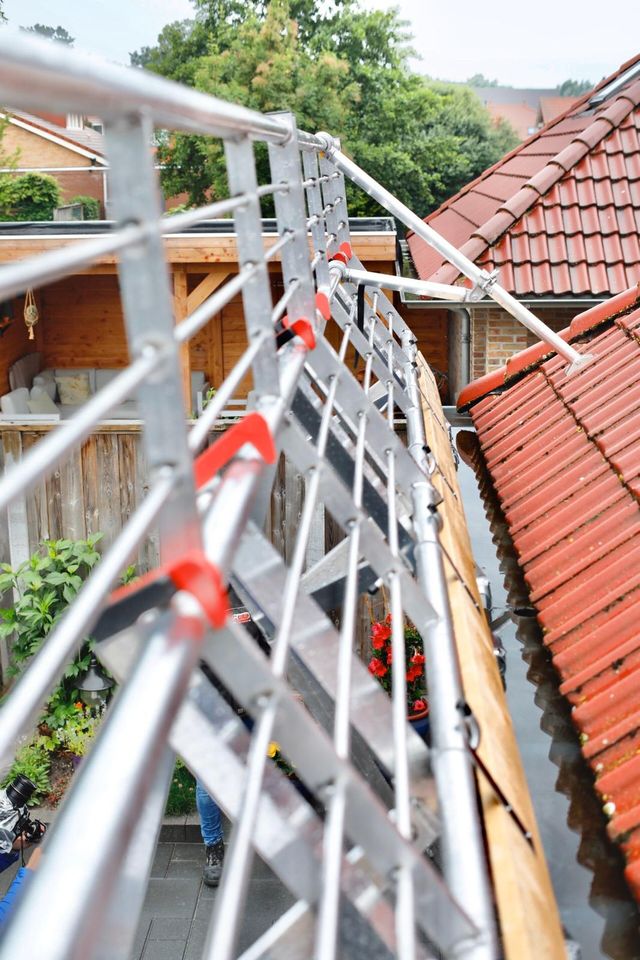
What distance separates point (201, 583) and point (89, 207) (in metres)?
30.1

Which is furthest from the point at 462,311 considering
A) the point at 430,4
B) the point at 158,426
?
the point at 430,4

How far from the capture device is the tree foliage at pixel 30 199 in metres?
25.0

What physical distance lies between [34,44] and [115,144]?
212 millimetres

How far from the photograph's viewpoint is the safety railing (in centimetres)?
70

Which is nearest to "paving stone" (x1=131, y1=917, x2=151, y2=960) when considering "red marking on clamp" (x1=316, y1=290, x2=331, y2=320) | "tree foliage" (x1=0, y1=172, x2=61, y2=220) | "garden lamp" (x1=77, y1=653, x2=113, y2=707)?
"garden lamp" (x1=77, y1=653, x2=113, y2=707)

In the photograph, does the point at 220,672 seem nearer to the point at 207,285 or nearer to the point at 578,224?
the point at 578,224

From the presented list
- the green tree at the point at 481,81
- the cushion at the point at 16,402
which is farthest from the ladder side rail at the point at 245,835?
the green tree at the point at 481,81

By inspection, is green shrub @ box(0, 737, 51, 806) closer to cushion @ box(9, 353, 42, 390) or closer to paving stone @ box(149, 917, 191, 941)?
paving stone @ box(149, 917, 191, 941)

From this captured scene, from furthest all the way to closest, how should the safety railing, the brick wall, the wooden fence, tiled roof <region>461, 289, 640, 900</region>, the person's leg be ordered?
the brick wall
the wooden fence
the person's leg
tiled roof <region>461, 289, 640, 900</region>
the safety railing

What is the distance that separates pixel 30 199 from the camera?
25.5 m

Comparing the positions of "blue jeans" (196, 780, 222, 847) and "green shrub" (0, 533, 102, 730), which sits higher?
"green shrub" (0, 533, 102, 730)

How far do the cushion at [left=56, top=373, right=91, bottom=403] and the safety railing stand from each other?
1327 cm

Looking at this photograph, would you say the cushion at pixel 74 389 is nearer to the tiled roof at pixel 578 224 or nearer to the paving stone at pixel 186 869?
the tiled roof at pixel 578 224

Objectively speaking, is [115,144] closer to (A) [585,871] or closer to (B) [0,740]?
(B) [0,740]
